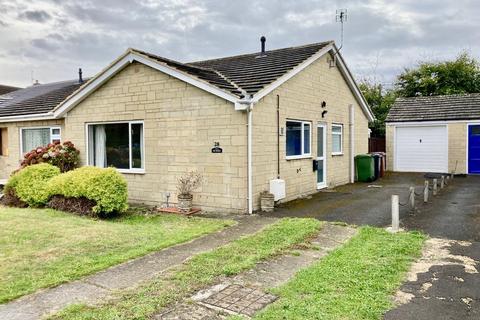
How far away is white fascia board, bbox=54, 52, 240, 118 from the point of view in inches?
388

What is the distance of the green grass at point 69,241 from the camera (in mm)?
5410

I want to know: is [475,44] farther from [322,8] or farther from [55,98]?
[55,98]

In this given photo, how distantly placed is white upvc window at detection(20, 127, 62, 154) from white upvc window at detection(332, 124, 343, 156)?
10.4 metres

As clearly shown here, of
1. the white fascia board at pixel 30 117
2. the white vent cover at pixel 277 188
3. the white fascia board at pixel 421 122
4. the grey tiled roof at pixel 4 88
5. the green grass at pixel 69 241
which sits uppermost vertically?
the grey tiled roof at pixel 4 88

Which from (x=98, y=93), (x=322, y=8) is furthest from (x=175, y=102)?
(x=322, y=8)

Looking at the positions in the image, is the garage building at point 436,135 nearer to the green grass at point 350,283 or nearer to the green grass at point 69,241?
the green grass at point 350,283

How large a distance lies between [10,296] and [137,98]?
Answer: 779cm

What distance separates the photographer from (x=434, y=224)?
8.41 meters

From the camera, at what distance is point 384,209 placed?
10.2m

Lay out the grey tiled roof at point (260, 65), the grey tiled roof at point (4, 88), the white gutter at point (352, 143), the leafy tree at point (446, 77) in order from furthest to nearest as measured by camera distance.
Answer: the grey tiled roof at point (4, 88), the leafy tree at point (446, 77), the white gutter at point (352, 143), the grey tiled roof at point (260, 65)

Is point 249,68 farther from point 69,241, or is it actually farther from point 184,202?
point 69,241

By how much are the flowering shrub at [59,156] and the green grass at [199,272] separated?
7.96 metres

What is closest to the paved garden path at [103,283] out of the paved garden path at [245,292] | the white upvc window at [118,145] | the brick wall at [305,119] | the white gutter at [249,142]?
the paved garden path at [245,292]

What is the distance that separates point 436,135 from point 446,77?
48.0 feet
